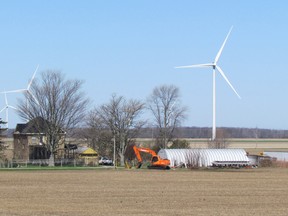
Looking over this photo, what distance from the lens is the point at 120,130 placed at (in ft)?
418

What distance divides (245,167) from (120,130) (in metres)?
36.2

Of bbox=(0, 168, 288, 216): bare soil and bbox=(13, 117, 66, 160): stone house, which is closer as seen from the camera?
bbox=(0, 168, 288, 216): bare soil

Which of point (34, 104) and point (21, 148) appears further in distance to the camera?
point (21, 148)

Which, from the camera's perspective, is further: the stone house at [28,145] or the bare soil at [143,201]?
the stone house at [28,145]

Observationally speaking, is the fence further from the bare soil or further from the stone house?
the bare soil

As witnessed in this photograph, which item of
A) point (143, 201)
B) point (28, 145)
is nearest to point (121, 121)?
point (28, 145)

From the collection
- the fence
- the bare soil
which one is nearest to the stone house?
the fence

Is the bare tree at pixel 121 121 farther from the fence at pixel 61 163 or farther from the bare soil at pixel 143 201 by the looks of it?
the bare soil at pixel 143 201

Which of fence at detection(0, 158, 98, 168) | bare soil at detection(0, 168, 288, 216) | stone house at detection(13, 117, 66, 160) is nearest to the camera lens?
bare soil at detection(0, 168, 288, 216)

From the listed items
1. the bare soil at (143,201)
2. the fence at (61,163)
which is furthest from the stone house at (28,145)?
the bare soil at (143,201)

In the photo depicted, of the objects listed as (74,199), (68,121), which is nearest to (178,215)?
(74,199)

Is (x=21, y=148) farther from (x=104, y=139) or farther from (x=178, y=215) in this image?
(x=178, y=215)

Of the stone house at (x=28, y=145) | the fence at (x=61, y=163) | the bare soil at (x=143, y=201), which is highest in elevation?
the stone house at (x=28, y=145)

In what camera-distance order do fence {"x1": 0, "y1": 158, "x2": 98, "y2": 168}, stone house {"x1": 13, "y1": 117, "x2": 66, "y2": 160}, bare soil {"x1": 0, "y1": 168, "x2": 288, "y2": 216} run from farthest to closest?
stone house {"x1": 13, "y1": 117, "x2": 66, "y2": 160} < fence {"x1": 0, "y1": 158, "x2": 98, "y2": 168} < bare soil {"x1": 0, "y1": 168, "x2": 288, "y2": 216}
